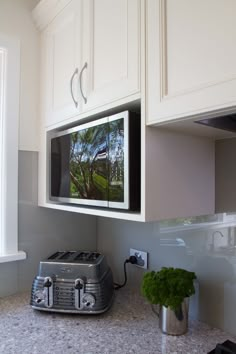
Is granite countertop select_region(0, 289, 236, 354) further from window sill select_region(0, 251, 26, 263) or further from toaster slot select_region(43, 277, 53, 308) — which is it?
window sill select_region(0, 251, 26, 263)

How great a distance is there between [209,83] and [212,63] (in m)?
0.05

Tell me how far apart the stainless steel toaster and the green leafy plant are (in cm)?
24

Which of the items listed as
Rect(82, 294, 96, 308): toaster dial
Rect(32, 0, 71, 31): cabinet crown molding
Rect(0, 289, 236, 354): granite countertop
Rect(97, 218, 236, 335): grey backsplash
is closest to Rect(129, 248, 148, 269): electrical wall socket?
Rect(97, 218, 236, 335): grey backsplash

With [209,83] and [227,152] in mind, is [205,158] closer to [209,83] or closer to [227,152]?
[227,152]

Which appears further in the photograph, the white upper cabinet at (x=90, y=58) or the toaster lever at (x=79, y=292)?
the toaster lever at (x=79, y=292)

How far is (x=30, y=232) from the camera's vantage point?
1.62m

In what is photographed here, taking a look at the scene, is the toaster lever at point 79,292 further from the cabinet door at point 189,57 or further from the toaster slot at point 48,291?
the cabinet door at point 189,57

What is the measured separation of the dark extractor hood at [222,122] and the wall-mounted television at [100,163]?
8.6 inches

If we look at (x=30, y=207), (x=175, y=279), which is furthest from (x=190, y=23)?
(x=30, y=207)

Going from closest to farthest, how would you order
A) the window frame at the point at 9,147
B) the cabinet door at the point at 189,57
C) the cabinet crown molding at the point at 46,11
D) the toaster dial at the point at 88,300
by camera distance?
the cabinet door at the point at 189,57, the toaster dial at the point at 88,300, the cabinet crown molding at the point at 46,11, the window frame at the point at 9,147

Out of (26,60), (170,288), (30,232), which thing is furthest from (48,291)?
(26,60)

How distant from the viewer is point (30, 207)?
1.61 m

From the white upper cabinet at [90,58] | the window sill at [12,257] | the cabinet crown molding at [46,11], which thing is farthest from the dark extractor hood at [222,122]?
the window sill at [12,257]

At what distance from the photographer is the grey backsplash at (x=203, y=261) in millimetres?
1089
